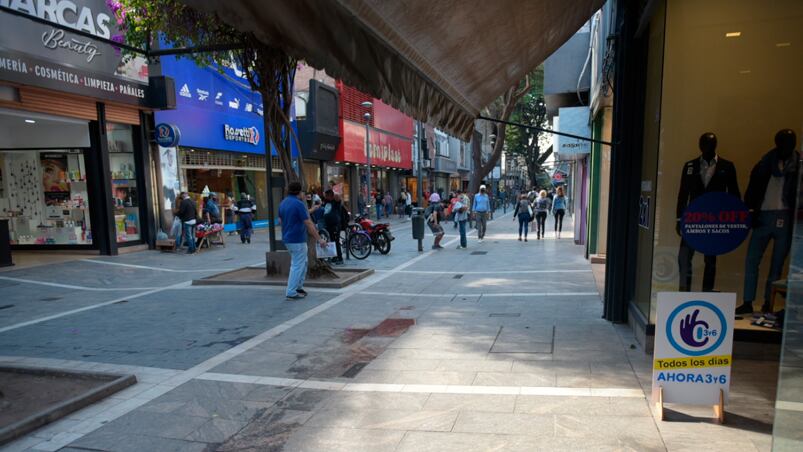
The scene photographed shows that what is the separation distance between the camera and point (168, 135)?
14734 millimetres

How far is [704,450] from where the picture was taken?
3.14 meters

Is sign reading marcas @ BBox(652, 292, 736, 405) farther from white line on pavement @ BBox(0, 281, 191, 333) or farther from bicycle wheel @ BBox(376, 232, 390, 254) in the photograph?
bicycle wheel @ BBox(376, 232, 390, 254)

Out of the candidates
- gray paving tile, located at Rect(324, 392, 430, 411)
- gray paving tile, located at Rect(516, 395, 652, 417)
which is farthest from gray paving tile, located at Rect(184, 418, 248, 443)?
gray paving tile, located at Rect(516, 395, 652, 417)

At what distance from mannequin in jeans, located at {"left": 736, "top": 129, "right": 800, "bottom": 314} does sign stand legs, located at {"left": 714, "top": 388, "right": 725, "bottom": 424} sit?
5.95 feet

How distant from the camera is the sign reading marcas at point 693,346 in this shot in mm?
3545

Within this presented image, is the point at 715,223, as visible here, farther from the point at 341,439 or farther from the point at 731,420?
the point at 341,439

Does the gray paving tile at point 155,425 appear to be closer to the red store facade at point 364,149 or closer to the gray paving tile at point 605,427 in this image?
the gray paving tile at point 605,427

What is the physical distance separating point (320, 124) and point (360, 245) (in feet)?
39.1

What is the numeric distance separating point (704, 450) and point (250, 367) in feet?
13.0

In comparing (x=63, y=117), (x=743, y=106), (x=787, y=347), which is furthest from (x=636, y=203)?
(x=63, y=117)

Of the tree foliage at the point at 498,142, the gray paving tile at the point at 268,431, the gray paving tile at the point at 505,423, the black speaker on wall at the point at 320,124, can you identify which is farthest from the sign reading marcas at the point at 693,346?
the black speaker on wall at the point at 320,124

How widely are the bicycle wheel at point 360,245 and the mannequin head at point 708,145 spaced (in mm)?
8594

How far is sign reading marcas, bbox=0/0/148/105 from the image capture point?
10.8 metres

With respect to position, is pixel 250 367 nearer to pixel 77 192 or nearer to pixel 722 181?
pixel 722 181
